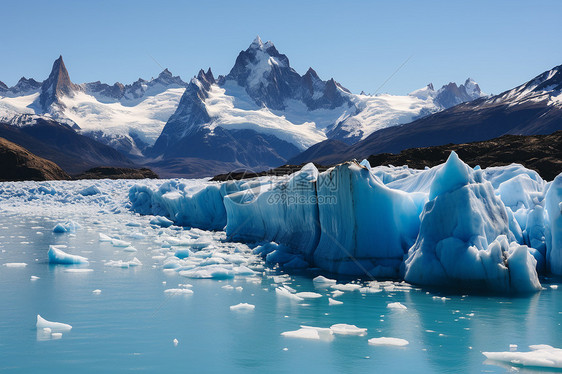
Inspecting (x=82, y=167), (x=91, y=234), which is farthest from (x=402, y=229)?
(x=82, y=167)

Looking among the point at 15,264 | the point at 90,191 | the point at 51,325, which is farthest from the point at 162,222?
the point at 51,325

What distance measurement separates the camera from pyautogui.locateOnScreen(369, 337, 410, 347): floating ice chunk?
7008 mm

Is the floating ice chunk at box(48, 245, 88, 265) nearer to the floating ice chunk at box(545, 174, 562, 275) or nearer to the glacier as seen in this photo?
the glacier

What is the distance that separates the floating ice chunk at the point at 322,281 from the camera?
11047 mm

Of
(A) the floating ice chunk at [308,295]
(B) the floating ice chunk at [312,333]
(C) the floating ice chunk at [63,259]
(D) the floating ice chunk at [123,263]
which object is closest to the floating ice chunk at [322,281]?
(A) the floating ice chunk at [308,295]

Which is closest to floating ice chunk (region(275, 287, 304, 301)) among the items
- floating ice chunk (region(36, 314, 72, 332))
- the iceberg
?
the iceberg

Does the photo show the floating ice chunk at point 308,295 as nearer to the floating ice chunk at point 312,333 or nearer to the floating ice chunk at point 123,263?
the floating ice chunk at point 312,333

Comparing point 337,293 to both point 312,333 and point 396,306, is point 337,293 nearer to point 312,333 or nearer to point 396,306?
point 396,306

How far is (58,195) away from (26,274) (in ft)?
97.2

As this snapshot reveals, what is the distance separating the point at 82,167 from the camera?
172 metres

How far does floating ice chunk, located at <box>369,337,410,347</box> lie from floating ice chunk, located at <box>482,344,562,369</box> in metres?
1.02

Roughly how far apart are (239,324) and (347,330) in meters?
Result: 1.68

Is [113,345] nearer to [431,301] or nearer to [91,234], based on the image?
[431,301]

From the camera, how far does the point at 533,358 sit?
6.21 m
